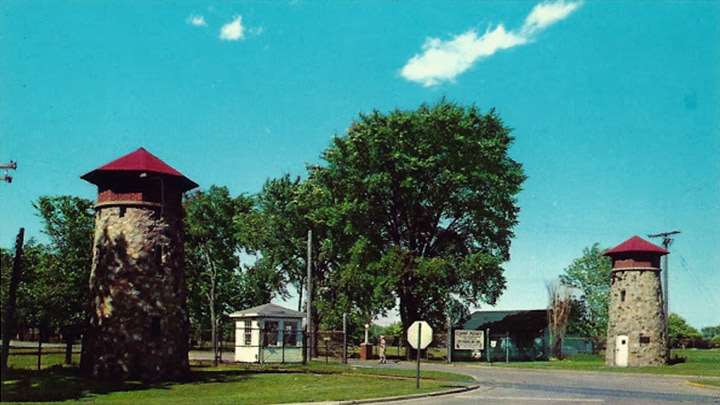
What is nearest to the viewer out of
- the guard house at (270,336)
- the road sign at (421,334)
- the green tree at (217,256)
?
the road sign at (421,334)

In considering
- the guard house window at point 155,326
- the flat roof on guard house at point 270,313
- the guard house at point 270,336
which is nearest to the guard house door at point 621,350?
the guard house at point 270,336

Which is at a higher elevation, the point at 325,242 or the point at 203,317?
the point at 325,242

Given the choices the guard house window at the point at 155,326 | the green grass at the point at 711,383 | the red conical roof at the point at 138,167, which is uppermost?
the red conical roof at the point at 138,167

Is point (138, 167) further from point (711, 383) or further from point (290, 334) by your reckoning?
point (711, 383)

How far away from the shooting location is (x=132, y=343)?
1203 inches

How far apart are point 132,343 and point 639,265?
35.4 m

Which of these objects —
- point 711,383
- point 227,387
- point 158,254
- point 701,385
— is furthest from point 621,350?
point 158,254

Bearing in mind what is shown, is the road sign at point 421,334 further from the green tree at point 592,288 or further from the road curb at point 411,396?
the green tree at point 592,288

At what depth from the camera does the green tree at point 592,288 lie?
295 feet

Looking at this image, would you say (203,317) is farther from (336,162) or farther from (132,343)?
(132,343)

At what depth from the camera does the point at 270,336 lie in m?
44.4

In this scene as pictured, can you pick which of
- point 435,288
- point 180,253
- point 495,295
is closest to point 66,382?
point 180,253

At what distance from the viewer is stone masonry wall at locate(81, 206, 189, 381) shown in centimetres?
3062

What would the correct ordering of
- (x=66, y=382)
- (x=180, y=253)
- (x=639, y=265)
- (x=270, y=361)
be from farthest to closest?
(x=639, y=265), (x=270, y=361), (x=180, y=253), (x=66, y=382)
